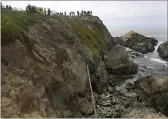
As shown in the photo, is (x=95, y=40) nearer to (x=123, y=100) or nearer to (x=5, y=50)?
(x=123, y=100)

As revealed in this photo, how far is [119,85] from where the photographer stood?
60.2 metres

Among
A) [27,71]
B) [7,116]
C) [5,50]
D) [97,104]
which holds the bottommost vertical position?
[97,104]

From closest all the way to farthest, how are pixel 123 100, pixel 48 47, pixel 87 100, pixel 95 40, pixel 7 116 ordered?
pixel 7 116 < pixel 48 47 < pixel 87 100 < pixel 123 100 < pixel 95 40

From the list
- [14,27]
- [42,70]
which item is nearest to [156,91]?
[42,70]

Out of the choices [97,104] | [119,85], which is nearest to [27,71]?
[97,104]

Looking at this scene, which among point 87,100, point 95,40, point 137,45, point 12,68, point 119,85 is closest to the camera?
point 12,68

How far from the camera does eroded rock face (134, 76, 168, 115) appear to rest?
A: 1709 inches

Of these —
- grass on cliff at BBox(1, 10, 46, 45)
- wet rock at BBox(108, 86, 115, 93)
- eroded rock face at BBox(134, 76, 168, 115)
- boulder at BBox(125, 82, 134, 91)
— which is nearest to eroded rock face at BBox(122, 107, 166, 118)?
eroded rock face at BBox(134, 76, 168, 115)

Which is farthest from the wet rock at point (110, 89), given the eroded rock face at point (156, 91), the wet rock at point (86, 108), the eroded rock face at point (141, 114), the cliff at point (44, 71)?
the eroded rock face at point (141, 114)

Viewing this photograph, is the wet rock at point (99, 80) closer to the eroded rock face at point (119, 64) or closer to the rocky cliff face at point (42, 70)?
the rocky cliff face at point (42, 70)

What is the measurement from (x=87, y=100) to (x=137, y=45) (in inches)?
2978

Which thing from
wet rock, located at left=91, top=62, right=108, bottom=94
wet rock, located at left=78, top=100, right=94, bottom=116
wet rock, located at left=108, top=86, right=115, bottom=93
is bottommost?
wet rock, located at left=78, top=100, right=94, bottom=116

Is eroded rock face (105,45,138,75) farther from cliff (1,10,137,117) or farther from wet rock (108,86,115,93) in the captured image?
cliff (1,10,137,117)

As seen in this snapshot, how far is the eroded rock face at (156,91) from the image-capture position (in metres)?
43.4
